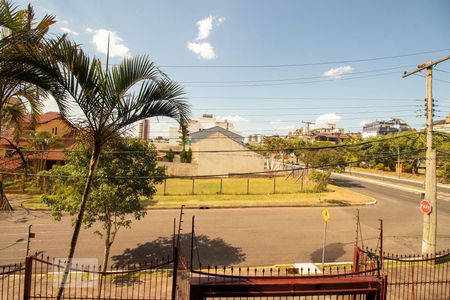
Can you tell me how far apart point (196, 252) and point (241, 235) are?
321cm

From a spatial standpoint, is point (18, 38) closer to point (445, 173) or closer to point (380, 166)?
point (445, 173)

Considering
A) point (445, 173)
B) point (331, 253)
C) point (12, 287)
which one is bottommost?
point (12, 287)

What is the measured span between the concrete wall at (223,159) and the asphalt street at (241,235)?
17.2 metres

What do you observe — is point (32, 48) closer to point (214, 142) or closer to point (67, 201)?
point (67, 201)

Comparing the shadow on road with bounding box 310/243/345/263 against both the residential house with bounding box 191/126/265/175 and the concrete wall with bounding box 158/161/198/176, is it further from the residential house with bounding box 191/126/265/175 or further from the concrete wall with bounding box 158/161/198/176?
the concrete wall with bounding box 158/161/198/176

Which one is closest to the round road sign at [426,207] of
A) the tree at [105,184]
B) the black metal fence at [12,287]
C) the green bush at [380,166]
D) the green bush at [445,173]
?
the tree at [105,184]

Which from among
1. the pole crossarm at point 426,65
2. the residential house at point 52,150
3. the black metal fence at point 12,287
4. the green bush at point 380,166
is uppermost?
the pole crossarm at point 426,65

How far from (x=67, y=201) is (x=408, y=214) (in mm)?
22470

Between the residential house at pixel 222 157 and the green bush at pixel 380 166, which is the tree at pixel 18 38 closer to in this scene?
the residential house at pixel 222 157

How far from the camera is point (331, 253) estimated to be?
39.1 ft

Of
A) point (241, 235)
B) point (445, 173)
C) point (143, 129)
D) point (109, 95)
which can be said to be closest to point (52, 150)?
point (143, 129)

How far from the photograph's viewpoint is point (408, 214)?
19234 millimetres

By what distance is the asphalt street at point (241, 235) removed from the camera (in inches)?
454

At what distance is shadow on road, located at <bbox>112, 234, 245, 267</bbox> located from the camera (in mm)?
10875
